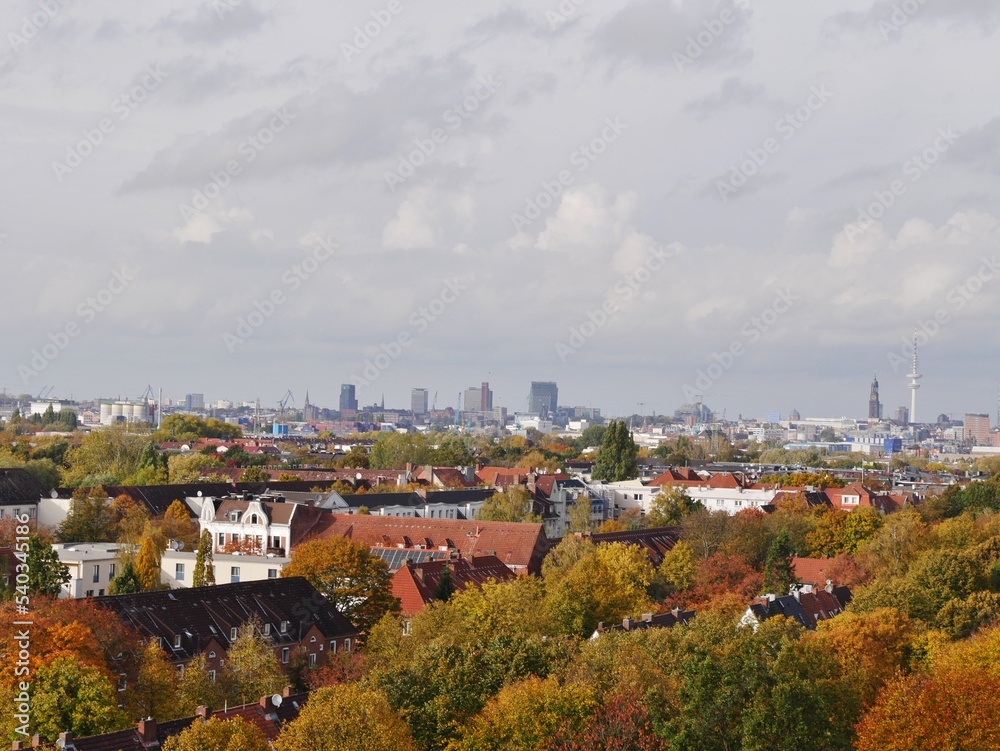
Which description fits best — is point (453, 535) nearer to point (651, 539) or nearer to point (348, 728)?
point (651, 539)

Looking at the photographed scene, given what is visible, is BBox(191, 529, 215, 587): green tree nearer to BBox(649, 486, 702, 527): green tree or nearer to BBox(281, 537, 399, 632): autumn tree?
BBox(281, 537, 399, 632): autumn tree

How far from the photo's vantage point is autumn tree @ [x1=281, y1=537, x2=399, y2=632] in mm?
45844

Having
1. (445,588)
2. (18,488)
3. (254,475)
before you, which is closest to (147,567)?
(445,588)

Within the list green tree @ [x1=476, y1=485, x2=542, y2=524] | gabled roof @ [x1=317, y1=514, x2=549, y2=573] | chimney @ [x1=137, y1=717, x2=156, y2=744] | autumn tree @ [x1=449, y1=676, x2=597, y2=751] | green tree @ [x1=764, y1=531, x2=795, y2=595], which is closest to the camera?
autumn tree @ [x1=449, y1=676, x2=597, y2=751]

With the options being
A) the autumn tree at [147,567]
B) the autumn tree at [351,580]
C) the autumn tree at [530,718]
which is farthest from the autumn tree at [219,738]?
the autumn tree at [147,567]

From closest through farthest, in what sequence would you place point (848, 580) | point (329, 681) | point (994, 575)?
point (329, 681) < point (994, 575) < point (848, 580)

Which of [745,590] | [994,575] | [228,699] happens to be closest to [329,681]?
[228,699]

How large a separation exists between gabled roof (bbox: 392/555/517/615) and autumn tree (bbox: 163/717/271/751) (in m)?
18.6

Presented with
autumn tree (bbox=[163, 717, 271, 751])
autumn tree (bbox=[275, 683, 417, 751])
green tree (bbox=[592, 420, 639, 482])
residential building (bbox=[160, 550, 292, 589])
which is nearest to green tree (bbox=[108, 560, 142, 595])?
residential building (bbox=[160, 550, 292, 589])

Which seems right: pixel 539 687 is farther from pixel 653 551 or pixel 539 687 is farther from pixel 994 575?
pixel 653 551

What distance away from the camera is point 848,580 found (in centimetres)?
5538

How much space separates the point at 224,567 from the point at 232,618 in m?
16.7

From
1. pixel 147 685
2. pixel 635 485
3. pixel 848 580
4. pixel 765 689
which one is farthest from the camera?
pixel 635 485

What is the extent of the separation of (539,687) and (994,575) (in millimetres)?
29425
